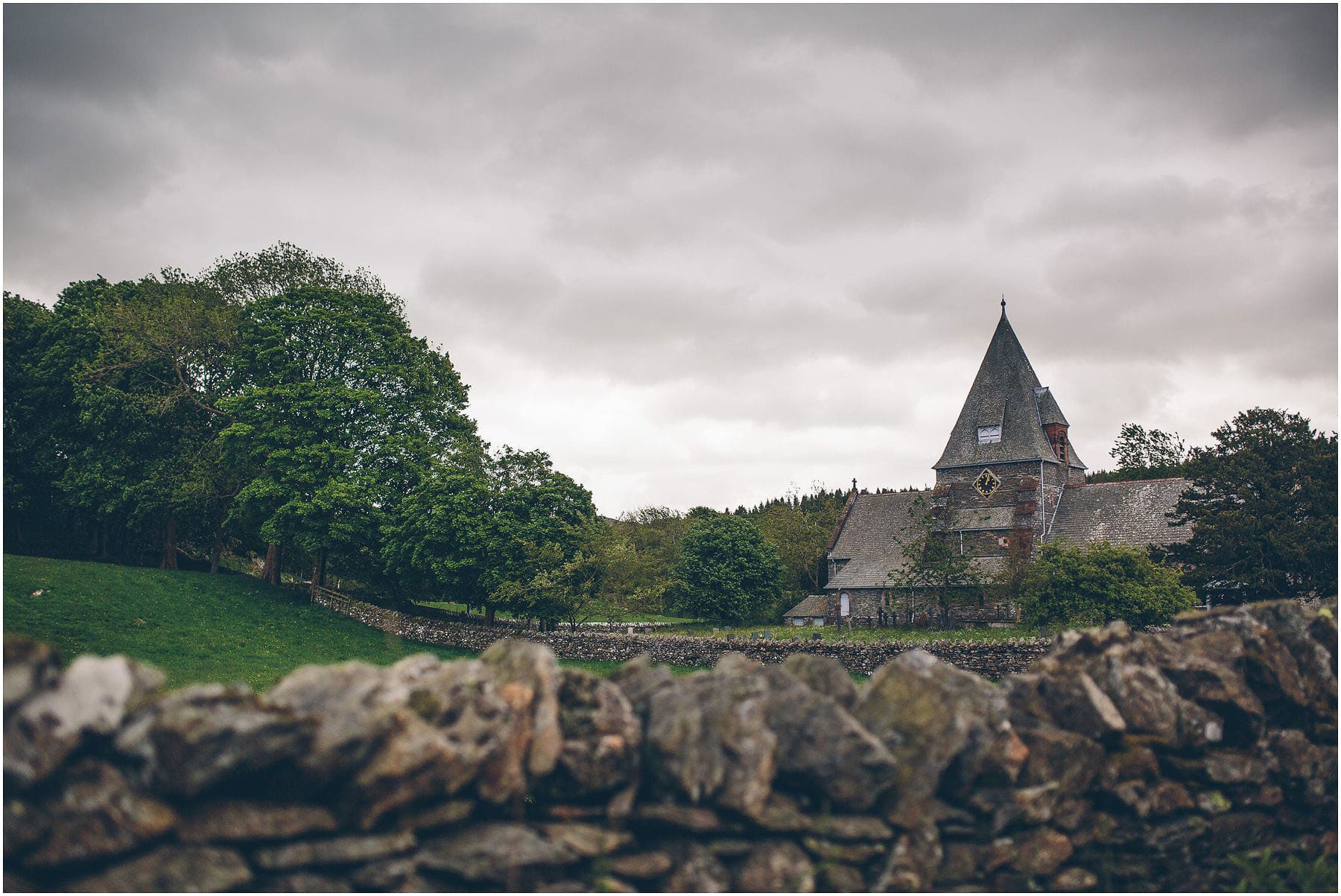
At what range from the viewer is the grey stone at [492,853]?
5164 mm

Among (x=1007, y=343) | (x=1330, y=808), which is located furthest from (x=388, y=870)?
(x=1007, y=343)

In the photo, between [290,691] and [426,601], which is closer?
[290,691]

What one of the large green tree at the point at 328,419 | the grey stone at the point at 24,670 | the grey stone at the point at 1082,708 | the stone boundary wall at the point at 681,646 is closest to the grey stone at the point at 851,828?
the grey stone at the point at 1082,708

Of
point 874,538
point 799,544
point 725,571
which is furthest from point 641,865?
point 799,544

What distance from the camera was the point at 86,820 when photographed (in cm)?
442

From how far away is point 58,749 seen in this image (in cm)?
434

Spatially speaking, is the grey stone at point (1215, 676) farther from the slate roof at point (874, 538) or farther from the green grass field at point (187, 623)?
the slate roof at point (874, 538)

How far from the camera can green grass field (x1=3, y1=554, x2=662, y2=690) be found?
82.5ft

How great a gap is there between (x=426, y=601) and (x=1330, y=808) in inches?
2086

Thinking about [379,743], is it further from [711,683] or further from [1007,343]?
[1007,343]

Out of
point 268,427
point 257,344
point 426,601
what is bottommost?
point 426,601

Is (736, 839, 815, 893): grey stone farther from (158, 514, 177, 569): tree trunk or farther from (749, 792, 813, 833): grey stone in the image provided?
(158, 514, 177, 569): tree trunk

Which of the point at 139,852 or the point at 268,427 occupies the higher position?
the point at 268,427

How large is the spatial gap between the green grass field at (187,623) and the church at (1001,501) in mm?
33357
